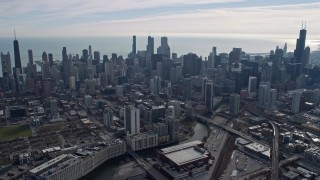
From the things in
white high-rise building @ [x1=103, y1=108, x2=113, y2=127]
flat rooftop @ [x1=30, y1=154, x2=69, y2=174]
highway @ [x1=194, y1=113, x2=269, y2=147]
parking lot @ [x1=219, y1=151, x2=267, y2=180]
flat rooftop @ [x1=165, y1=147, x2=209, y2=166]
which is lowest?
parking lot @ [x1=219, y1=151, x2=267, y2=180]

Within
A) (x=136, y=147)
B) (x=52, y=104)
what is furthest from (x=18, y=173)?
(x=52, y=104)

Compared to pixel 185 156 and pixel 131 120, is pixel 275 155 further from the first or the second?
pixel 131 120

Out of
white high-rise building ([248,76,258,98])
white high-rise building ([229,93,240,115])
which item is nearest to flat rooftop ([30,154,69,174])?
white high-rise building ([229,93,240,115])

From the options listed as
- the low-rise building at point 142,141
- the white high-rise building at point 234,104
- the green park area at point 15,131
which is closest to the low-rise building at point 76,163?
the low-rise building at point 142,141

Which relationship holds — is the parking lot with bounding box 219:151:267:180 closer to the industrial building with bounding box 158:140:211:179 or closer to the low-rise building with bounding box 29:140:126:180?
the industrial building with bounding box 158:140:211:179

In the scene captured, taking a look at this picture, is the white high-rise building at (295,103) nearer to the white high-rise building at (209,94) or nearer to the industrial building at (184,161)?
the white high-rise building at (209,94)

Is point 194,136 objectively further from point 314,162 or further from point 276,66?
point 276,66

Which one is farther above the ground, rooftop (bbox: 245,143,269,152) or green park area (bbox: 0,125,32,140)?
rooftop (bbox: 245,143,269,152)
